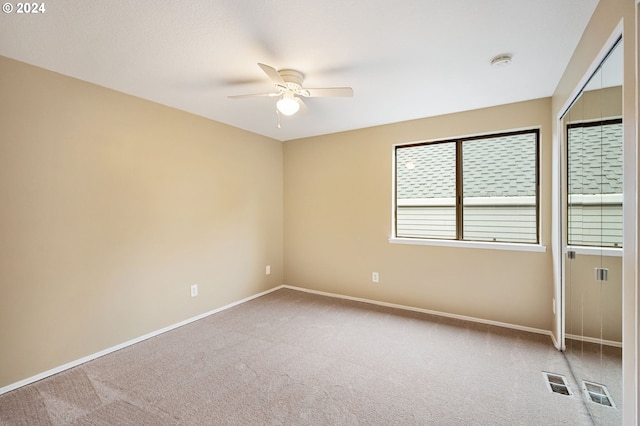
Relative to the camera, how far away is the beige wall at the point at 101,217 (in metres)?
2.12

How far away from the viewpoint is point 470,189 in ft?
11.1

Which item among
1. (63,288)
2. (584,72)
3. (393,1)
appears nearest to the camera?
(393,1)

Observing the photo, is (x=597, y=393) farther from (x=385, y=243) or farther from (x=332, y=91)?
(x=332, y=91)

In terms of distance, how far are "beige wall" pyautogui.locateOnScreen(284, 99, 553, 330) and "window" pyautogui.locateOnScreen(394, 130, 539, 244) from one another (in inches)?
6.5

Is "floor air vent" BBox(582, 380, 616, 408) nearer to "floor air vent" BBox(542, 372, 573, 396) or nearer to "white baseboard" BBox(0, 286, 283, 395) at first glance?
"floor air vent" BBox(542, 372, 573, 396)

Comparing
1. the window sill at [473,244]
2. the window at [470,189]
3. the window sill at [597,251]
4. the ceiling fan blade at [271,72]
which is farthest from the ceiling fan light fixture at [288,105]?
the window sill at [473,244]

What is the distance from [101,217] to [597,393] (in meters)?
3.87

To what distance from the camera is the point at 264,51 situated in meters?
2.02

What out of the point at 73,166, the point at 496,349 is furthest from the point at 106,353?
the point at 496,349

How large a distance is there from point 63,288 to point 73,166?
1.02 metres

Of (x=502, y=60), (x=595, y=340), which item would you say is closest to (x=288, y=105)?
(x=502, y=60)

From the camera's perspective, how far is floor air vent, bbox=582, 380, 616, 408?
153 cm

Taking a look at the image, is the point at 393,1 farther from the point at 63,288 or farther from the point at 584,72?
the point at 63,288

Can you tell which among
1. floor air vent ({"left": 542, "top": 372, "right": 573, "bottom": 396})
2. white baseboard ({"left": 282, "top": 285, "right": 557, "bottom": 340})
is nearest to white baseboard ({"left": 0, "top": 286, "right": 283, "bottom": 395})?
white baseboard ({"left": 282, "top": 285, "right": 557, "bottom": 340})
